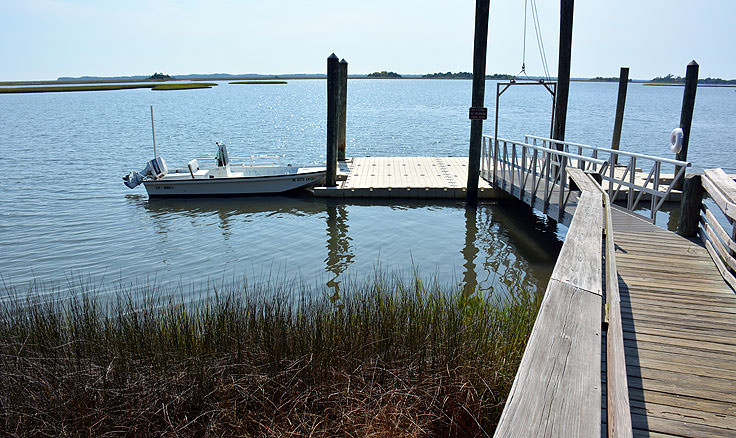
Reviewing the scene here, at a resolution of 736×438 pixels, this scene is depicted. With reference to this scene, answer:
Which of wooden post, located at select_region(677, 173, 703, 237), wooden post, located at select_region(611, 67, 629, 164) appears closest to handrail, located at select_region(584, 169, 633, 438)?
wooden post, located at select_region(677, 173, 703, 237)

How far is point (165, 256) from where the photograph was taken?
10055mm

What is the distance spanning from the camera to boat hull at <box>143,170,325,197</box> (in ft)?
47.9

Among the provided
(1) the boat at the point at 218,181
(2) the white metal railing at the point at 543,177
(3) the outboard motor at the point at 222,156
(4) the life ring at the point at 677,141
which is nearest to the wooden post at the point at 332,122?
(1) the boat at the point at 218,181

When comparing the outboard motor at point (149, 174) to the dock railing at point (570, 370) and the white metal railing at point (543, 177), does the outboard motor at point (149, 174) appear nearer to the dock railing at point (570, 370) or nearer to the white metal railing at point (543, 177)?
the white metal railing at point (543, 177)

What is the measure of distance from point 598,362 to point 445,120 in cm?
4433

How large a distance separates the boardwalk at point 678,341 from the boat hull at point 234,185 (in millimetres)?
10398

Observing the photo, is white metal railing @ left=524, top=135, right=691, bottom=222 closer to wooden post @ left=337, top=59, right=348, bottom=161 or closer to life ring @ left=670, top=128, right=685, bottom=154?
life ring @ left=670, top=128, right=685, bottom=154

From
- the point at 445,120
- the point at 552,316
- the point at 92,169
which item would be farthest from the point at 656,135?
the point at 552,316

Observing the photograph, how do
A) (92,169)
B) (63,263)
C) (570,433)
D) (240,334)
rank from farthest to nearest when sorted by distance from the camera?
1. (92,169)
2. (63,263)
3. (240,334)
4. (570,433)

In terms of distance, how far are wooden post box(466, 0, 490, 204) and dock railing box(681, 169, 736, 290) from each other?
6235 mm

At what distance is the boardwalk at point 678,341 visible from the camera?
8.29 ft

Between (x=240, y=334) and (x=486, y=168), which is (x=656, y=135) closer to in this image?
(x=486, y=168)

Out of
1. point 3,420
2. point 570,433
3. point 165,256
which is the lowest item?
point 165,256

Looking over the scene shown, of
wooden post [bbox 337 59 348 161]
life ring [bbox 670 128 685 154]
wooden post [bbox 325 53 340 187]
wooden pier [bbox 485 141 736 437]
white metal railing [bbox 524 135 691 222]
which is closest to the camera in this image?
wooden pier [bbox 485 141 736 437]
